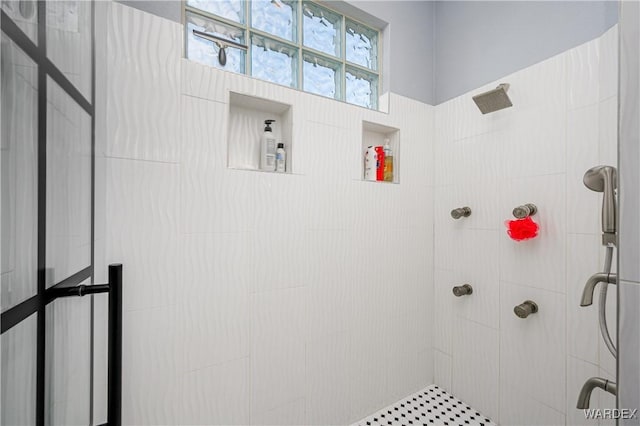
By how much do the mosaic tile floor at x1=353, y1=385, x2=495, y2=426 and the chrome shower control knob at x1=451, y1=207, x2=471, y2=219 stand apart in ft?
3.29

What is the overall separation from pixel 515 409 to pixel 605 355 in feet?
1.68

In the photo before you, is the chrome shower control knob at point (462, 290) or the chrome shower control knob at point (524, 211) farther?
the chrome shower control knob at point (462, 290)

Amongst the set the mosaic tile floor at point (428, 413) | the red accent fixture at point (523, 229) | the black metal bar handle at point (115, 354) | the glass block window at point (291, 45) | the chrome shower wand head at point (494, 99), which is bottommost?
the mosaic tile floor at point (428, 413)

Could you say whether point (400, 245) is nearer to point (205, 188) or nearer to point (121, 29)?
point (205, 188)

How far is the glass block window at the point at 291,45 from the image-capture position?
44.9 inches

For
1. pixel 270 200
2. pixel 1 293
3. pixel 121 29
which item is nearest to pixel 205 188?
pixel 270 200

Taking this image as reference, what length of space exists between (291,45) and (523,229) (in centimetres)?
132

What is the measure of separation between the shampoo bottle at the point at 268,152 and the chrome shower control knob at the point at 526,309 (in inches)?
47.6

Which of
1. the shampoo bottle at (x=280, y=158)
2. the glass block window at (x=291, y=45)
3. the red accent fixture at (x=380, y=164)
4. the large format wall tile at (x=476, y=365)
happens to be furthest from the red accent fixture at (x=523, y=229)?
the shampoo bottle at (x=280, y=158)

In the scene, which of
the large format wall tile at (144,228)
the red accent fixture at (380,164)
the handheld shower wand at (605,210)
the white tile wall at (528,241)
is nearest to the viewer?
the handheld shower wand at (605,210)

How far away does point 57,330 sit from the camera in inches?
20.4

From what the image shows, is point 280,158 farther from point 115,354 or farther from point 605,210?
point 605,210

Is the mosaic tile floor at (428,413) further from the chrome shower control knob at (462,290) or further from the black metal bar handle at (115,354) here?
the black metal bar handle at (115,354)

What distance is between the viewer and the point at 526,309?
46.8 inches
